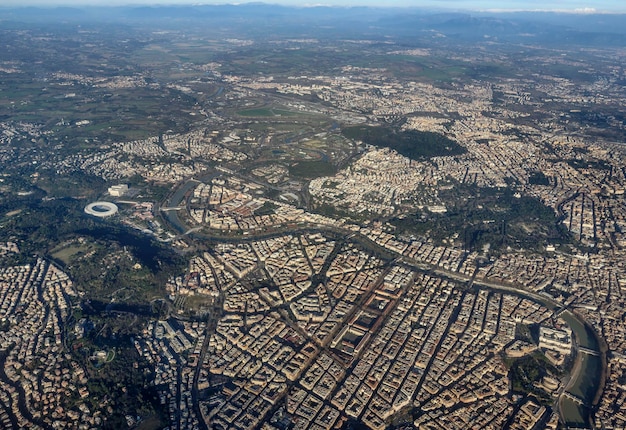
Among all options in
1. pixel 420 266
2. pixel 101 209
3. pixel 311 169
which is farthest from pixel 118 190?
pixel 420 266

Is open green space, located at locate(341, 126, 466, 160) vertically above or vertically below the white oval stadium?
above

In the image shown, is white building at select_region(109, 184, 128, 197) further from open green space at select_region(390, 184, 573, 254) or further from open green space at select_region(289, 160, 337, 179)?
open green space at select_region(390, 184, 573, 254)

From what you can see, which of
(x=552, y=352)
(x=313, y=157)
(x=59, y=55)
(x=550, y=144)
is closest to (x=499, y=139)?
(x=550, y=144)

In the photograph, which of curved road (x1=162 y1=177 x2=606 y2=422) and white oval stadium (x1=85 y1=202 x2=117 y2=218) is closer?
curved road (x1=162 y1=177 x2=606 y2=422)

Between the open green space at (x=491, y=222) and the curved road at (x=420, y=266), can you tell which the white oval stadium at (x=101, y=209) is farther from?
the open green space at (x=491, y=222)

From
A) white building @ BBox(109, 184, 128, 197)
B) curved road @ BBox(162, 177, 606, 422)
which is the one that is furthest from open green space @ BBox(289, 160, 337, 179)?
white building @ BBox(109, 184, 128, 197)

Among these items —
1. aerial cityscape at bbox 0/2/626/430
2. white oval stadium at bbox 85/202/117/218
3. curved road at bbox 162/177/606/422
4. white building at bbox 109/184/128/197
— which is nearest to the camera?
aerial cityscape at bbox 0/2/626/430
